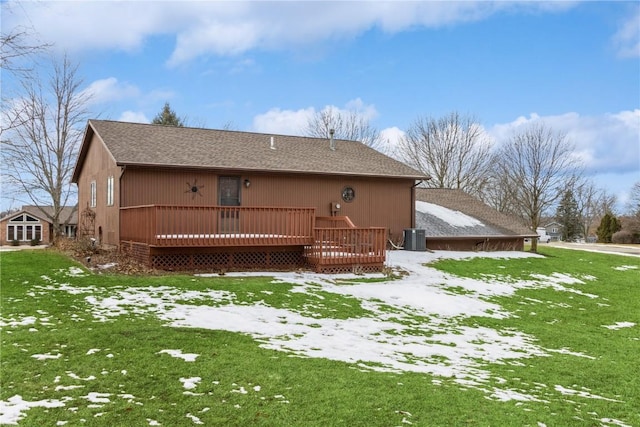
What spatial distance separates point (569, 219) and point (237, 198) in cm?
5067

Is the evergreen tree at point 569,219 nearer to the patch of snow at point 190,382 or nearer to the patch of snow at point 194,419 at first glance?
the patch of snow at point 190,382

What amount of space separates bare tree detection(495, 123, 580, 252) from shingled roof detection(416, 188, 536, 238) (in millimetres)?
9518

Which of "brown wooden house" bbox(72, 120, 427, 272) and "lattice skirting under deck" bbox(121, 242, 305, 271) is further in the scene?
"brown wooden house" bbox(72, 120, 427, 272)

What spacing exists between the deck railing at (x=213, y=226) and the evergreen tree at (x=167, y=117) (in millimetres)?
29786

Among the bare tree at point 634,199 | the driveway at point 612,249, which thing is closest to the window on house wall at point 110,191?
the driveway at point 612,249

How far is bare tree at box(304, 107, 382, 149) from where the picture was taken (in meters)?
42.7

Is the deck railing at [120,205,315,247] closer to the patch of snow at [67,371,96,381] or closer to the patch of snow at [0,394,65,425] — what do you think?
the patch of snow at [67,371,96,381]

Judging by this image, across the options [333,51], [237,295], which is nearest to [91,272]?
[237,295]

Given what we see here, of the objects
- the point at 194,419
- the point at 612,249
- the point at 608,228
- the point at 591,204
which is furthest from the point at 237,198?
the point at 591,204

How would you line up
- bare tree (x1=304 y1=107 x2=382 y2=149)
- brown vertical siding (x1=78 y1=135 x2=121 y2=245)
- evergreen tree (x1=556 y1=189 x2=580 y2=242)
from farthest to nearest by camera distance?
evergreen tree (x1=556 y1=189 x2=580 y2=242)
bare tree (x1=304 y1=107 x2=382 y2=149)
brown vertical siding (x1=78 y1=135 x2=121 y2=245)

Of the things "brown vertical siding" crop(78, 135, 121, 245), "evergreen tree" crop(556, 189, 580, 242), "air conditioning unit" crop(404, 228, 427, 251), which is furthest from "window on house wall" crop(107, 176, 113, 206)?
"evergreen tree" crop(556, 189, 580, 242)

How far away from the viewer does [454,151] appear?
Result: 4000 centimetres

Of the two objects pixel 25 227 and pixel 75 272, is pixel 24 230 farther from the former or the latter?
pixel 75 272

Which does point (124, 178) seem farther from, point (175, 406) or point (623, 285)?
point (623, 285)
